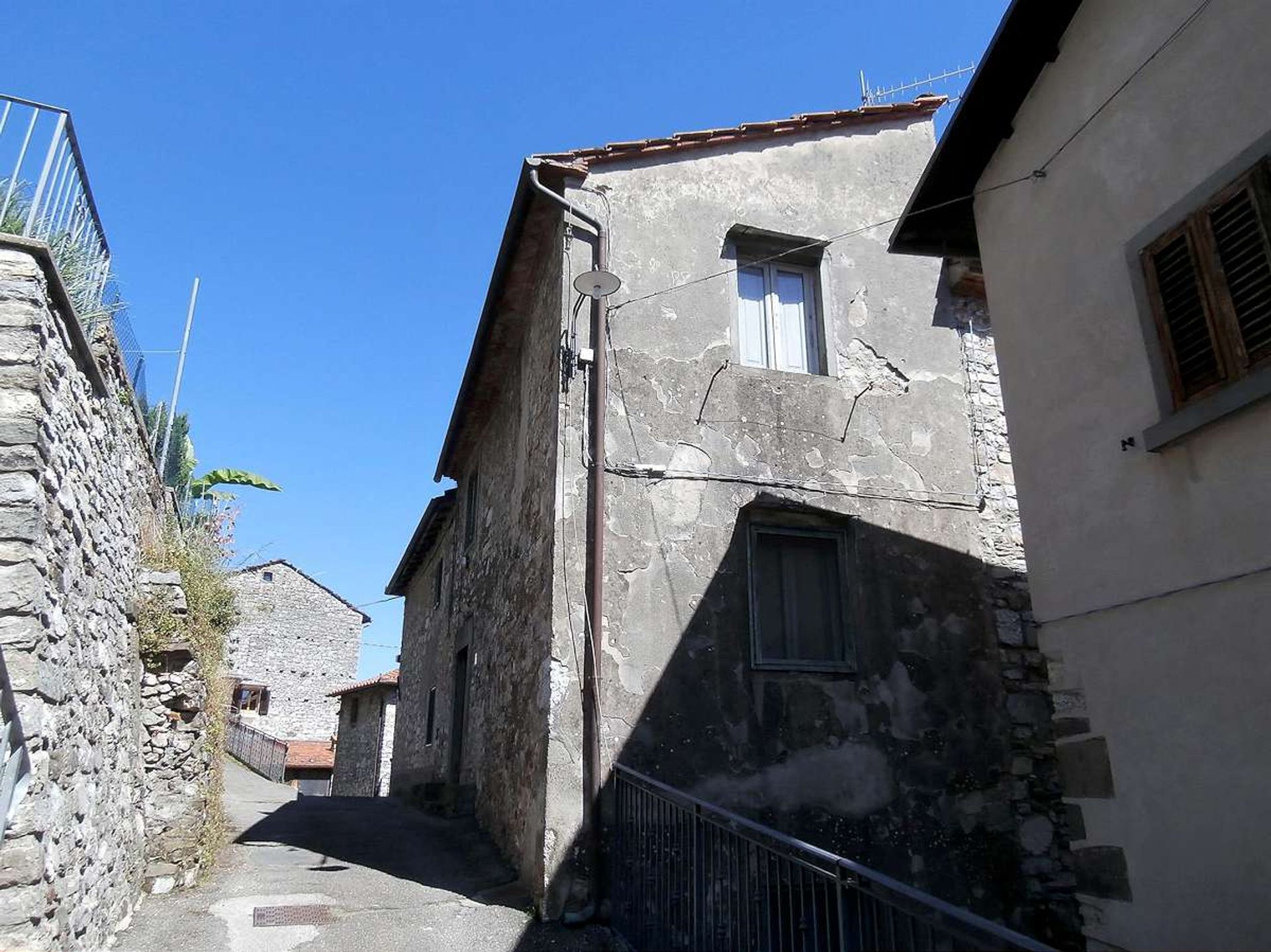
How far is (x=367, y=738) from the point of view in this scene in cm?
2241

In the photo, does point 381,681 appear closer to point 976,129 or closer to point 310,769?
point 310,769

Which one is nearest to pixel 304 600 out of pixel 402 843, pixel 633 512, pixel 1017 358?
pixel 402 843

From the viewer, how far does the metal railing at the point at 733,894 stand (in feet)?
11.2

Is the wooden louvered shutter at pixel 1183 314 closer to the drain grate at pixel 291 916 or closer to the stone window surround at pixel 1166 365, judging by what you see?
the stone window surround at pixel 1166 365

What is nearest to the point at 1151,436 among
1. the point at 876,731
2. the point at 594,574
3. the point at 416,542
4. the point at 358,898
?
the point at 876,731

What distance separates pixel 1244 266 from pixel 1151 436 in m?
0.96

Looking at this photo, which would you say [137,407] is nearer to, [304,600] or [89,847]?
[89,847]

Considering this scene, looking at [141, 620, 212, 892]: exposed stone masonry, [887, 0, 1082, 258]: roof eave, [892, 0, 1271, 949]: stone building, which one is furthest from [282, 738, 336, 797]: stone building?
[892, 0, 1271, 949]: stone building

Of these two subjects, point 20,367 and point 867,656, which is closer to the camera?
point 20,367

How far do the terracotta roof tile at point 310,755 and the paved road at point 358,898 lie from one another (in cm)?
1847

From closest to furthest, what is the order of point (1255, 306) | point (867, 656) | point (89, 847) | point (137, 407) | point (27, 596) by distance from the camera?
point (27, 596)
point (1255, 306)
point (89, 847)
point (137, 407)
point (867, 656)

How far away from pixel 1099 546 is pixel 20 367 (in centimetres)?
586

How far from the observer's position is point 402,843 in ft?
31.1

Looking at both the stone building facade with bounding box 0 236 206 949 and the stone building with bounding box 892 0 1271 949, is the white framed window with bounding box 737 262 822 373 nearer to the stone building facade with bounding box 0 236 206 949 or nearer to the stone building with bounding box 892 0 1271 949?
the stone building with bounding box 892 0 1271 949
